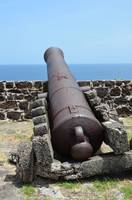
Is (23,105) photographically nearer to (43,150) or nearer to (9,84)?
(9,84)

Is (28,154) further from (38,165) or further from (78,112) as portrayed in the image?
(78,112)

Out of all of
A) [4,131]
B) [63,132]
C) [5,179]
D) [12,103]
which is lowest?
[5,179]

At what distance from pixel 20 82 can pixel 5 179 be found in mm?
6143

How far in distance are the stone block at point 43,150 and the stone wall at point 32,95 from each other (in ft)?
19.9

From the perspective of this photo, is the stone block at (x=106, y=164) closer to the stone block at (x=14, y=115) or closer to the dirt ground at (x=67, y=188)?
the dirt ground at (x=67, y=188)

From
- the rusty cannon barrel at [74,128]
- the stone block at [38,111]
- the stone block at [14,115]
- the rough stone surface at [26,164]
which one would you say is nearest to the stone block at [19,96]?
the stone block at [14,115]

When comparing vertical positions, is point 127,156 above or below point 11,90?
below

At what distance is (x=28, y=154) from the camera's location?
22.0 ft

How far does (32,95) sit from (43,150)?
630 cm

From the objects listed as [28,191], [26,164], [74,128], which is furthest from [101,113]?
[28,191]

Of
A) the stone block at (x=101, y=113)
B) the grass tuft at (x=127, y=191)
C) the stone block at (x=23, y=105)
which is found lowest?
the grass tuft at (x=127, y=191)

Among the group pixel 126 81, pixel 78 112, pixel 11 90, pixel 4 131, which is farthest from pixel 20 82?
pixel 78 112

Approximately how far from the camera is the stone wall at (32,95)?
42.0 ft

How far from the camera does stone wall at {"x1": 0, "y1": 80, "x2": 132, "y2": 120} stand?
12812 mm
